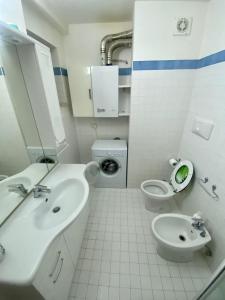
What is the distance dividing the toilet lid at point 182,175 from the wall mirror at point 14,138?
1.56 meters

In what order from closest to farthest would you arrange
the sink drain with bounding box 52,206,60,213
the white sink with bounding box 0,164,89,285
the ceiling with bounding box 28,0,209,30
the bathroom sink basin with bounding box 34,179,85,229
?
the white sink with bounding box 0,164,89,285 → the bathroom sink basin with bounding box 34,179,85,229 → the sink drain with bounding box 52,206,60,213 → the ceiling with bounding box 28,0,209,30

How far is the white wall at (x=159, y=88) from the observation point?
1.49 meters

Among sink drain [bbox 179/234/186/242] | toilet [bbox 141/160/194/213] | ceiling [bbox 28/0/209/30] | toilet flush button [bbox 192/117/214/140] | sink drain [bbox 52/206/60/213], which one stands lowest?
sink drain [bbox 179/234/186/242]

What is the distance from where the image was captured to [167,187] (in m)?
1.89

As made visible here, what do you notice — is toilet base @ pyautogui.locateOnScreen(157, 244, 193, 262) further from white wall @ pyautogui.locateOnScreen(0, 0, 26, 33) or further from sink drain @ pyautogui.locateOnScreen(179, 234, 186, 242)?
white wall @ pyautogui.locateOnScreen(0, 0, 26, 33)

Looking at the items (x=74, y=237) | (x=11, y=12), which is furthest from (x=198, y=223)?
(x=11, y=12)

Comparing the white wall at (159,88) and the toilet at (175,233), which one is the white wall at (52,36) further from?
the toilet at (175,233)

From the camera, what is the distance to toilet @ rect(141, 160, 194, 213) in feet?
5.53

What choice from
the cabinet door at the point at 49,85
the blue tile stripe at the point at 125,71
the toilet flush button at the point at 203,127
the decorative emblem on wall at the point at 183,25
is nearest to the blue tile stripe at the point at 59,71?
the cabinet door at the point at 49,85

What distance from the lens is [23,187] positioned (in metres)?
1.05

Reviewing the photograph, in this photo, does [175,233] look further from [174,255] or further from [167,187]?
[167,187]

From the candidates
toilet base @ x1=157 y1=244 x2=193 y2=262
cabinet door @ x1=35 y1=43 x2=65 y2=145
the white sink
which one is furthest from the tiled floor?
cabinet door @ x1=35 y1=43 x2=65 y2=145

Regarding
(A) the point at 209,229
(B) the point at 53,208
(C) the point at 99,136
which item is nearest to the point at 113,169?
(C) the point at 99,136

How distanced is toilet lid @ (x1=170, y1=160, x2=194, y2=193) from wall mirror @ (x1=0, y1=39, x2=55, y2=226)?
5.10ft
